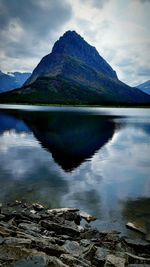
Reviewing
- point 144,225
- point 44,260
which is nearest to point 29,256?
point 44,260

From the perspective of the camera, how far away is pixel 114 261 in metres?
13.2

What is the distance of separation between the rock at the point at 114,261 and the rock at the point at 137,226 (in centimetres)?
637

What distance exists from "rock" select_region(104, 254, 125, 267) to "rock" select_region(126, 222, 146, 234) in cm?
637

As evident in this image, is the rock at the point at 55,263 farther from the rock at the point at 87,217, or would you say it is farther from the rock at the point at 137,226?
the rock at the point at 137,226

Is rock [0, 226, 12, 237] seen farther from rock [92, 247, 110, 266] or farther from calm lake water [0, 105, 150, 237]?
calm lake water [0, 105, 150, 237]

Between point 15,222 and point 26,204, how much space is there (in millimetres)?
4970

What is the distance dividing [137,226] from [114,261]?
301 inches

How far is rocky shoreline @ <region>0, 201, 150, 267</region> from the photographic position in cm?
1292

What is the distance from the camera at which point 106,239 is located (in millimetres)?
17094

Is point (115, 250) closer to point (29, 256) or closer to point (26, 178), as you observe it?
point (29, 256)

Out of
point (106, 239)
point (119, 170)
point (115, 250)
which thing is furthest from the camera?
point (119, 170)

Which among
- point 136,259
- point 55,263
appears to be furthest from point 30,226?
point 136,259

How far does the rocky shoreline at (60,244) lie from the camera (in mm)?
12922

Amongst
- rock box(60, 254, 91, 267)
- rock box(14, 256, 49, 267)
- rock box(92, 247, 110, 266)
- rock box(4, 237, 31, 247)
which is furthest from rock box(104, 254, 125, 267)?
rock box(4, 237, 31, 247)
